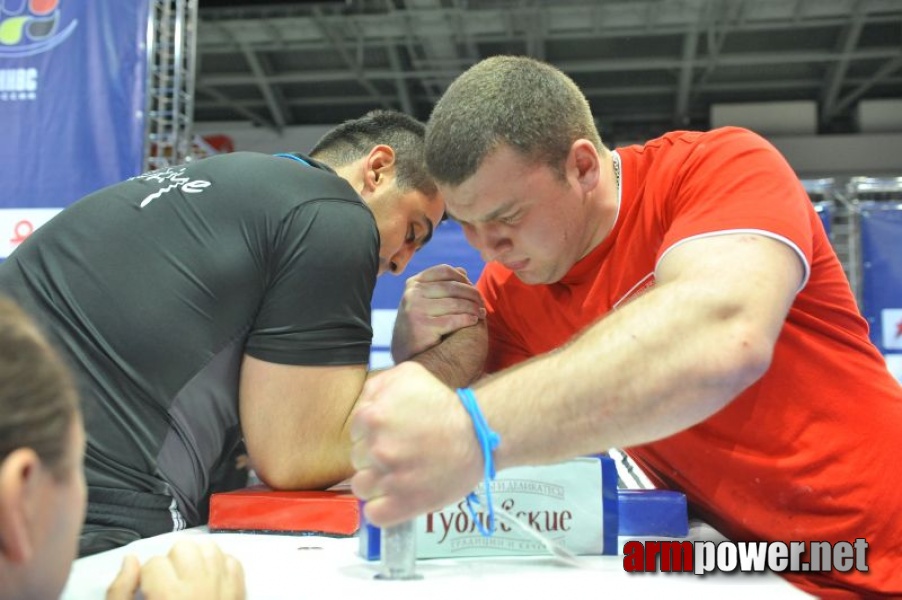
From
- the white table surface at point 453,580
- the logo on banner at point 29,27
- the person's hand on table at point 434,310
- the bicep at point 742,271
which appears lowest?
the white table surface at point 453,580

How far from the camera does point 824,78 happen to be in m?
8.65

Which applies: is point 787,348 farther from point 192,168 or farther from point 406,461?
point 192,168

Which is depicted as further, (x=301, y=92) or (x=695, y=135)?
(x=301, y=92)

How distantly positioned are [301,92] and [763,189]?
29.3ft

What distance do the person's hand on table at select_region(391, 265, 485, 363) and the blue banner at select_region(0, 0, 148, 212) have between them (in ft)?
5.83

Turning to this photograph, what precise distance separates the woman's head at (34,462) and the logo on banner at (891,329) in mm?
3464

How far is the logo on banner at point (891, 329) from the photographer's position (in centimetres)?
336

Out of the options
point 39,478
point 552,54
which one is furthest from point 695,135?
point 552,54

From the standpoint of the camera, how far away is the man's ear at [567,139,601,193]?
46.4 inches

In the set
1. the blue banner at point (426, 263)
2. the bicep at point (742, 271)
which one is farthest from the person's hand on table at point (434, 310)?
the blue banner at point (426, 263)

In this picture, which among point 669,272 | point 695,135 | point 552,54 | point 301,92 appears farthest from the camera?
point 301,92

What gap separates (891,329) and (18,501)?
356 centimetres

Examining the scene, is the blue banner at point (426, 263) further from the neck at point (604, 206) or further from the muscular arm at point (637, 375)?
the muscular arm at point (637, 375)

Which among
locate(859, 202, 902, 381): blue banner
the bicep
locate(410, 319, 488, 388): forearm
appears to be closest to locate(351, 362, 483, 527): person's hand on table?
the bicep
